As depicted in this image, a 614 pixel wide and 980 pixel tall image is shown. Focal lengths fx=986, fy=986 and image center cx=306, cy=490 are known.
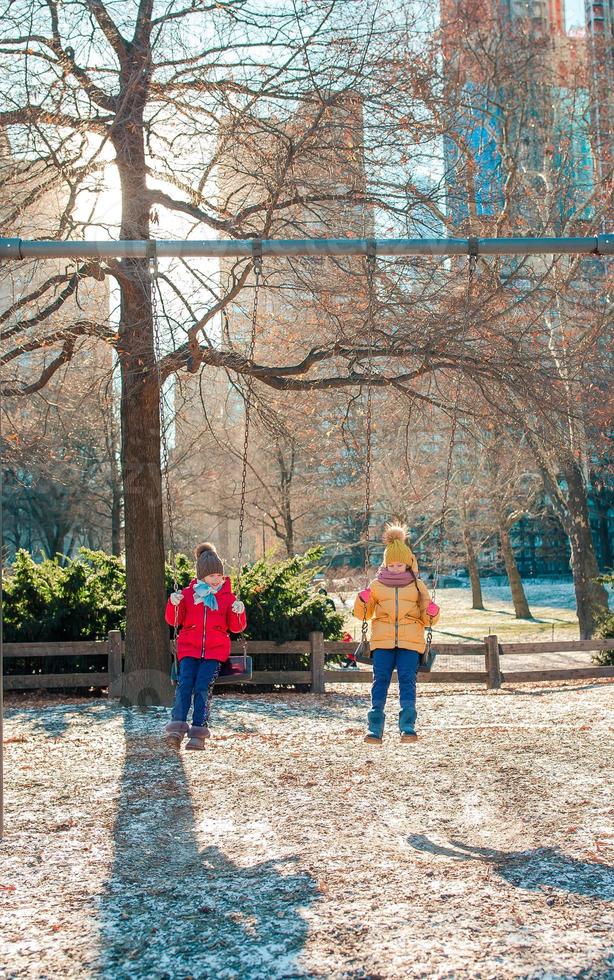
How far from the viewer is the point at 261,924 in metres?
4.51

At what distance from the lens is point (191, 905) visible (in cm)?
480

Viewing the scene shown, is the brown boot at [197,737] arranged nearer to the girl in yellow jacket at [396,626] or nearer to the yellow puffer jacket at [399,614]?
the girl in yellow jacket at [396,626]

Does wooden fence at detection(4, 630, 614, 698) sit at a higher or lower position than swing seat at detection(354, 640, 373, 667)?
lower

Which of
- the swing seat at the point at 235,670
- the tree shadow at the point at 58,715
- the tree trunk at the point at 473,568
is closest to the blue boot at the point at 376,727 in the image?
the swing seat at the point at 235,670

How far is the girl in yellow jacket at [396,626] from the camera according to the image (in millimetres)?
7574

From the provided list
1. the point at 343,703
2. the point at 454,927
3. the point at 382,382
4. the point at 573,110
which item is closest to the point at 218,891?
the point at 454,927

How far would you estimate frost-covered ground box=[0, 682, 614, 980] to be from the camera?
4152 millimetres

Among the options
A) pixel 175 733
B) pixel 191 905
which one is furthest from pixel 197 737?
pixel 191 905

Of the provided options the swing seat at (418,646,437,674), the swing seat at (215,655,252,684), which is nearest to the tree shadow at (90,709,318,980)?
the swing seat at (215,655,252,684)

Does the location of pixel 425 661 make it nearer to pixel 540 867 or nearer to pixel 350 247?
pixel 540 867

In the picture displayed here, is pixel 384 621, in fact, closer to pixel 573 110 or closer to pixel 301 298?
pixel 301 298

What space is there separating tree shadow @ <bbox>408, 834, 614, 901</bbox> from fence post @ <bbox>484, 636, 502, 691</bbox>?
882 centimetres

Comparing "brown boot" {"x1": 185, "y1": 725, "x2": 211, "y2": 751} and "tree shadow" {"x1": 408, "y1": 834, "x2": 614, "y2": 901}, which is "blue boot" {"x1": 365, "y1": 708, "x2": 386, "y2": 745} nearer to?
"brown boot" {"x1": 185, "y1": 725, "x2": 211, "y2": 751}

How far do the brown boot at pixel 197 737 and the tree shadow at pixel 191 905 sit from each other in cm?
54
